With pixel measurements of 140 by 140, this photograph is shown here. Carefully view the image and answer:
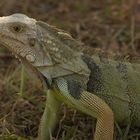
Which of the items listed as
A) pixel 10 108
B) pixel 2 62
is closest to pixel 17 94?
pixel 10 108

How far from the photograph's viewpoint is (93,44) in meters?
6.46

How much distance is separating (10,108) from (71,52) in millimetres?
1056

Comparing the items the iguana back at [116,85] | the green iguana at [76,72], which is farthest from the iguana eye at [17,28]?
the iguana back at [116,85]

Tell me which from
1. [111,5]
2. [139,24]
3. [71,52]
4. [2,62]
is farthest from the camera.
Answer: [111,5]

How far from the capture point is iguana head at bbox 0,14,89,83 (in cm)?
419

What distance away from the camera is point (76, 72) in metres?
4.26

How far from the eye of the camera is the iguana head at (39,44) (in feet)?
13.8

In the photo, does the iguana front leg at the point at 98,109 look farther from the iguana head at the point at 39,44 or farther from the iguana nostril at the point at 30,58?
the iguana nostril at the point at 30,58

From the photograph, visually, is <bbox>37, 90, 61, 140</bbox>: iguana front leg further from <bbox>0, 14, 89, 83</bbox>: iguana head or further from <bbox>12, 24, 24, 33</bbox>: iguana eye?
<bbox>12, 24, 24, 33</bbox>: iguana eye

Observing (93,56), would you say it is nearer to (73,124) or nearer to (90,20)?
(73,124)

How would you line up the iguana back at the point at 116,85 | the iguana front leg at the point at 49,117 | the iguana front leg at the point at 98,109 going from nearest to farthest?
the iguana front leg at the point at 98,109 → the iguana back at the point at 116,85 → the iguana front leg at the point at 49,117

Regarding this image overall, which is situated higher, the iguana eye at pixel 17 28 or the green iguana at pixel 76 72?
the iguana eye at pixel 17 28

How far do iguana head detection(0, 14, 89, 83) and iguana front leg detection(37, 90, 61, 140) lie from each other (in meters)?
0.38

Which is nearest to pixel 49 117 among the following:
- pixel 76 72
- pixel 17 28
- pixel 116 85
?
pixel 76 72
